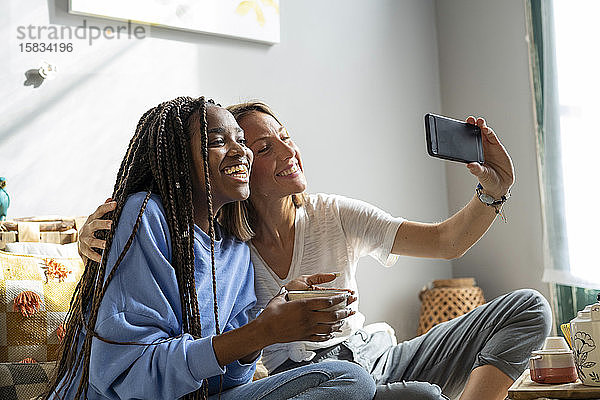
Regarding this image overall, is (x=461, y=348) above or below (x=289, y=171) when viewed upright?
below

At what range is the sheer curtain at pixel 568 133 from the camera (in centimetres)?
271

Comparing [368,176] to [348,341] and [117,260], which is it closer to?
[348,341]

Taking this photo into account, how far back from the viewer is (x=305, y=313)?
1202 millimetres

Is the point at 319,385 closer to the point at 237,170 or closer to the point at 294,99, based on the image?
the point at 237,170

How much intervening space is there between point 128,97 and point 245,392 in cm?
136

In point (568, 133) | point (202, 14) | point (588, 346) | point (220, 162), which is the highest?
point (202, 14)

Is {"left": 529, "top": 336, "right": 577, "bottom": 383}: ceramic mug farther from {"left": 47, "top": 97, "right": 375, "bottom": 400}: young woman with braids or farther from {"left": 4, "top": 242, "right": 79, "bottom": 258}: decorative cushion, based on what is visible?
{"left": 4, "top": 242, "right": 79, "bottom": 258}: decorative cushion

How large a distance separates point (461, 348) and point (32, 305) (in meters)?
1.00

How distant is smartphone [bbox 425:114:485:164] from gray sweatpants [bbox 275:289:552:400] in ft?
1.14

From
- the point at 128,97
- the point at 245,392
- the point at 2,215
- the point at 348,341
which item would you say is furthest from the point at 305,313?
the point at 128,97

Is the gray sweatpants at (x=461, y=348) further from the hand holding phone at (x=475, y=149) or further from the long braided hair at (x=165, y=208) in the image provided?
the long braided hair at (x=165, y=208)

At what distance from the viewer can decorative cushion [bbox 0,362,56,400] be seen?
153 cm

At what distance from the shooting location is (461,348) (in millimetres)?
1689

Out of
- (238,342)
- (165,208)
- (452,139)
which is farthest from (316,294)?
(452,139)
